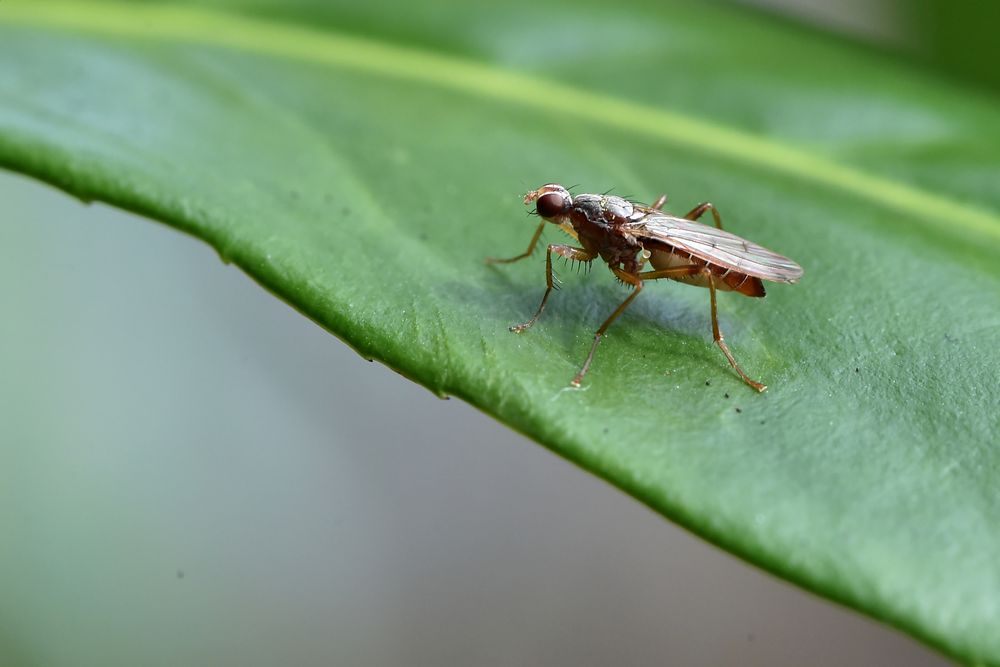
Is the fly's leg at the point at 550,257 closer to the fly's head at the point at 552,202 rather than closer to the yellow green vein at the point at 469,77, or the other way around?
the fly's head at the point at 552,202

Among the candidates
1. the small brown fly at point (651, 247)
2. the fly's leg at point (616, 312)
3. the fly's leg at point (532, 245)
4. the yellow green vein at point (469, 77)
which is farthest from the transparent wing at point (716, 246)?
the yellow green vein at point (469, 77)

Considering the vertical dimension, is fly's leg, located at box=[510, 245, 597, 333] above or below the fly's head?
below

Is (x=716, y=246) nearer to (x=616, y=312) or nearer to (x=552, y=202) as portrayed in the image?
(x=616, y=312)

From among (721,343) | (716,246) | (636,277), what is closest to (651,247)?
(636,277)

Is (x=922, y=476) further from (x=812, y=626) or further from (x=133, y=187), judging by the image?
(x=812, y=626)

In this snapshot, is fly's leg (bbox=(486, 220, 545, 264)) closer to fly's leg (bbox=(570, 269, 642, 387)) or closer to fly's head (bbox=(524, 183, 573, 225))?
fly's head (bbox=(524, 183, 573, 225))

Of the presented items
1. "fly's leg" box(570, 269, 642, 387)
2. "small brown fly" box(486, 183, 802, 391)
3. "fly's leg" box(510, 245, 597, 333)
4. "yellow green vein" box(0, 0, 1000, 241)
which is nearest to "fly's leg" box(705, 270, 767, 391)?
"small brown fly" box(486, 183, 802, 391)
